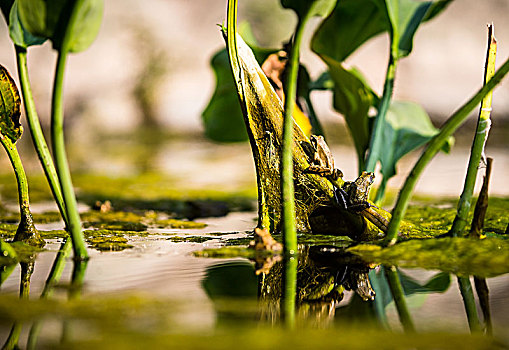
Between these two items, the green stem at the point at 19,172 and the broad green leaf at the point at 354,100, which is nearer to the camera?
the green stem at the point at 19,172

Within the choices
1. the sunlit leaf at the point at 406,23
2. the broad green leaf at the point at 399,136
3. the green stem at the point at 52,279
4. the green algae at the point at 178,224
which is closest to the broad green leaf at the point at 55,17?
the green stem at the point at 52,279

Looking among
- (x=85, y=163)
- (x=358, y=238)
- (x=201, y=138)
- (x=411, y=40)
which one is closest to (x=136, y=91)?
(x=201, y=138)

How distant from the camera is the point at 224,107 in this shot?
1353mm

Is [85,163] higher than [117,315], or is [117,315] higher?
[117,315]

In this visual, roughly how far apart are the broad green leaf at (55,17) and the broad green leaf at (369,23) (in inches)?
21.4

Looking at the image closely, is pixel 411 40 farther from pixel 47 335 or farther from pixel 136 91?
pixel 136 91

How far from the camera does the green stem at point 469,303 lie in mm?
393

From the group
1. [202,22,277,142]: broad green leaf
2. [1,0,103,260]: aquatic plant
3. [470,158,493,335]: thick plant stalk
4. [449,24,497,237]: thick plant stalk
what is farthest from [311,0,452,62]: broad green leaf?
[1,0,103,260]: aquatic plant

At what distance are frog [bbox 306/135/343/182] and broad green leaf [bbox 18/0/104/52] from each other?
0.29 metres

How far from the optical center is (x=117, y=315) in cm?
40

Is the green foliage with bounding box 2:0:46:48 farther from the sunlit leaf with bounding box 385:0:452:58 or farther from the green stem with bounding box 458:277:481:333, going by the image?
the sunlit leaf with bounding box 385:0:452:58

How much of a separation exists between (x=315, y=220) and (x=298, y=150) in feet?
0.34

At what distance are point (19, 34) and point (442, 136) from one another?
0.45 metres

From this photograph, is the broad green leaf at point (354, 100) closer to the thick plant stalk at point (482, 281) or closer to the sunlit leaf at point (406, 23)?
the sunlit leaf at point (406, 23)
